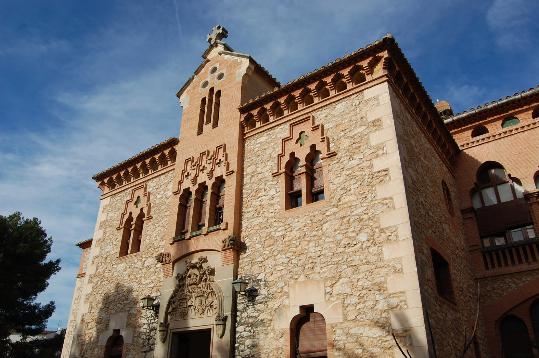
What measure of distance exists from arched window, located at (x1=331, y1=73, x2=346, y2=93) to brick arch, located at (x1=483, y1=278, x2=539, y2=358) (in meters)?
6.93

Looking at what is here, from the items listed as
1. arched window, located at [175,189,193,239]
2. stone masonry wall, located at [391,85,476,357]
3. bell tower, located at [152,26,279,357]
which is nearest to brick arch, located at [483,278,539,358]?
stone masonry wall, located at [391,85,476,357]

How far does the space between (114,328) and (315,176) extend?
23.9 feet

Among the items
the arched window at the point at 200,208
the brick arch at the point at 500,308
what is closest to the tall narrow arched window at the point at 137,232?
the arched window at the point at 200,208

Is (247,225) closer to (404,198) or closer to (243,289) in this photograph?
(243,289)

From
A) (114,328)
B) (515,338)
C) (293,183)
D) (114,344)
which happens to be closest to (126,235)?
(114,328)

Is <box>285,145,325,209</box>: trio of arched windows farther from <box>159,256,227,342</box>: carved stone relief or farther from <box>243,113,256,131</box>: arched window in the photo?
<box>159,256,227,342</box>: carved stone relief

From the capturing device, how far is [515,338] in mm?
10992

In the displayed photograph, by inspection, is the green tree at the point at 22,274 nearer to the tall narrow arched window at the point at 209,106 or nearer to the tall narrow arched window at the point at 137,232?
the tall narrow arched window at the point at 137,232

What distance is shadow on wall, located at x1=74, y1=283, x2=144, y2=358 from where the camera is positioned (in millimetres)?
11802

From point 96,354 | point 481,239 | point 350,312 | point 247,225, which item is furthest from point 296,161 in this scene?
point 96,354

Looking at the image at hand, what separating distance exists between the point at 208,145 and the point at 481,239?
28.2 feet

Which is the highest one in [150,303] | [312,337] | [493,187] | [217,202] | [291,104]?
[291,104]

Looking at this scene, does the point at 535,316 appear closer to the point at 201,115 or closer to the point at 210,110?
the point at 210,110

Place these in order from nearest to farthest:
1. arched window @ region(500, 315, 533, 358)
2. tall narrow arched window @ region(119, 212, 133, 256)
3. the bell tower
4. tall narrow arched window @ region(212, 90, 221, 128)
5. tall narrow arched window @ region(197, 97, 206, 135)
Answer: the bell tower
arched window @ region(500, 315, 533, 358)
tall narrow arched window @ region(212, 90, 221, 128)
tall narrow arched window @ region(197, 97, 206, 135)
tall narrow arched window @ region(119, 212, 133, 256)
